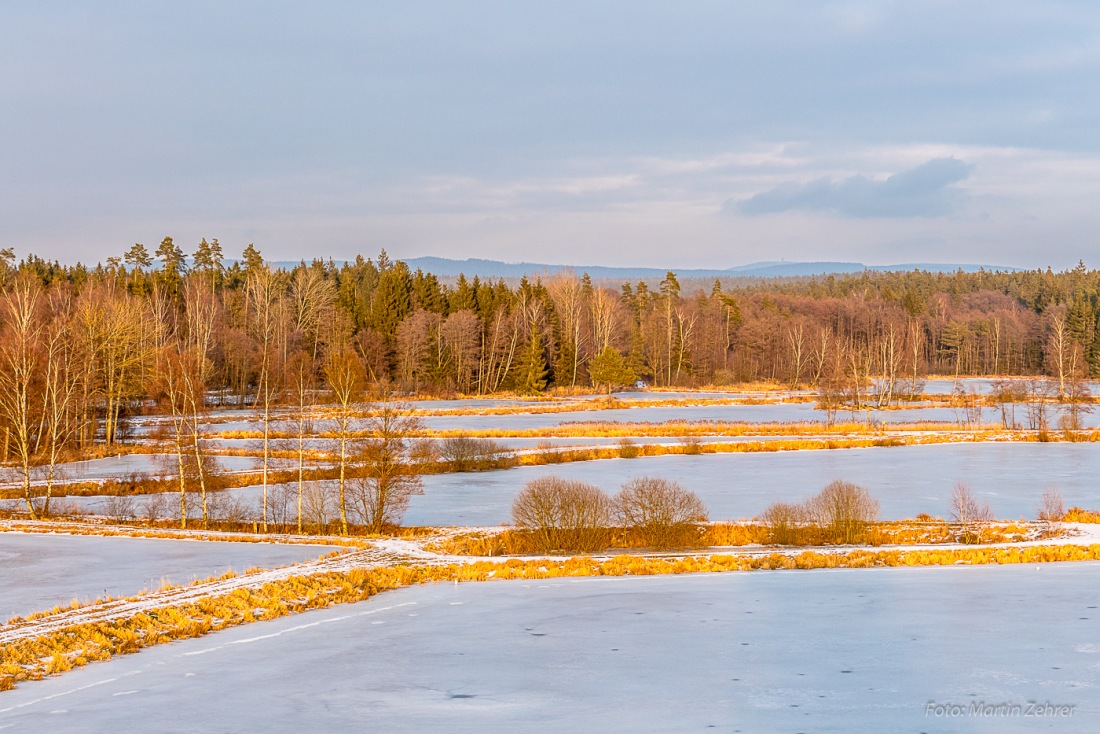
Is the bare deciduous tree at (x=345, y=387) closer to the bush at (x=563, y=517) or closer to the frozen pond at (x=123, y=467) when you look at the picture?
the bush at (x=563, y=517)

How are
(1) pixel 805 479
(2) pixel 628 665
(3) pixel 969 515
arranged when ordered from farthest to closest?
(1) pixel 805 479, (3) pixel 969 515, (2) pixel 628 665

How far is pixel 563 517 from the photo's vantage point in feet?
81.4

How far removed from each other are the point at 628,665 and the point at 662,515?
1281 centimetres

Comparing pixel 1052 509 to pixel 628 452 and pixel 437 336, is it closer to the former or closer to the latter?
pixel 628 452

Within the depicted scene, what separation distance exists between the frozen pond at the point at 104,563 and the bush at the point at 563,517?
16.9 ft

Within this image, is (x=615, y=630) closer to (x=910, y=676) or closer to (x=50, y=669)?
(x=910, y=676)

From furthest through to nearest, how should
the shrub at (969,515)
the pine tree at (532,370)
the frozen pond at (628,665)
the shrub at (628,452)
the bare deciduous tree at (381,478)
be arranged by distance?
1. the pine tree at (532,370)
2. the shrub at (628,452)
3. the bare deciduous tree at (381,478)
4. the shrub at (969,515)
5. the frozen pond at (628,665)

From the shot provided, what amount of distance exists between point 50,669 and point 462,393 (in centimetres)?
7869

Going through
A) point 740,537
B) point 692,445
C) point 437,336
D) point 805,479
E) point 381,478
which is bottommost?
point 740,537

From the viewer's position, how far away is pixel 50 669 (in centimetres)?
1197

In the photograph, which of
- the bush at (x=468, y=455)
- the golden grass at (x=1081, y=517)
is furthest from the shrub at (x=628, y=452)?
the golden grass at (x=1081, y=517)

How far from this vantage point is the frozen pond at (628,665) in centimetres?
967

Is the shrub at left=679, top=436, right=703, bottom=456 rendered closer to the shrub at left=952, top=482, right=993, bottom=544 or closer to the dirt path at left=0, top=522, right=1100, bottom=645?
the shrub at left=952, top=482, right=993, bottom=544

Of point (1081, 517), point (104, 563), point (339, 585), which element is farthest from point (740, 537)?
point (104, 563)
